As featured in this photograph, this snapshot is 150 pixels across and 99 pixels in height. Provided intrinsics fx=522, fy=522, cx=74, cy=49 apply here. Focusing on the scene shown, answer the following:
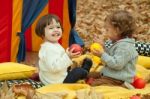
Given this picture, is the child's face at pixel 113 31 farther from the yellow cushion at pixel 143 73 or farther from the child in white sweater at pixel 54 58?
the yellow cushion at pixel 143 73

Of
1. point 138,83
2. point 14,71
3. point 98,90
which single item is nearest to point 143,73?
point 138,83

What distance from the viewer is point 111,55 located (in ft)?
16.2

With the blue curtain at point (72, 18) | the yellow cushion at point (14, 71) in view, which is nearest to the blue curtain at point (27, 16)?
the blue curtain at point (72, 18)

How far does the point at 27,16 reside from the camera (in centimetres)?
685

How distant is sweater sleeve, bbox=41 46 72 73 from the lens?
15.9 feet

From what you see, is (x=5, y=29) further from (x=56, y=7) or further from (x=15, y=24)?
(x=56, y=7)

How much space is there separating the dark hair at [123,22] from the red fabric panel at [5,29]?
6.60ft

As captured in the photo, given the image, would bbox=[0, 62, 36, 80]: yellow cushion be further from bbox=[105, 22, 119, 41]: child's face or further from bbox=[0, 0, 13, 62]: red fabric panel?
bbox=[0, 0, 13, 62]: red fabric panel

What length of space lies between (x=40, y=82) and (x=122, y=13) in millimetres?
1052

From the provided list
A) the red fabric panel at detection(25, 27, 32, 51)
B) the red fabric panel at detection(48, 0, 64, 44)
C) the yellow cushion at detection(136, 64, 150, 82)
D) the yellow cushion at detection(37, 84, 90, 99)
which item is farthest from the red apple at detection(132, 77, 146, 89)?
the red fabric panel at detection(25, 27, 32, 51)

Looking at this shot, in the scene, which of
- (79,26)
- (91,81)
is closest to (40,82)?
(91,81)

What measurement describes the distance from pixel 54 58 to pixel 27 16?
212 centimetres

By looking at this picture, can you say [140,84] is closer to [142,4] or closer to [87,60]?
[87,60]

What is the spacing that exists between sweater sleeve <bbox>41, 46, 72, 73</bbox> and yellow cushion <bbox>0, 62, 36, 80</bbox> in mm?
580
